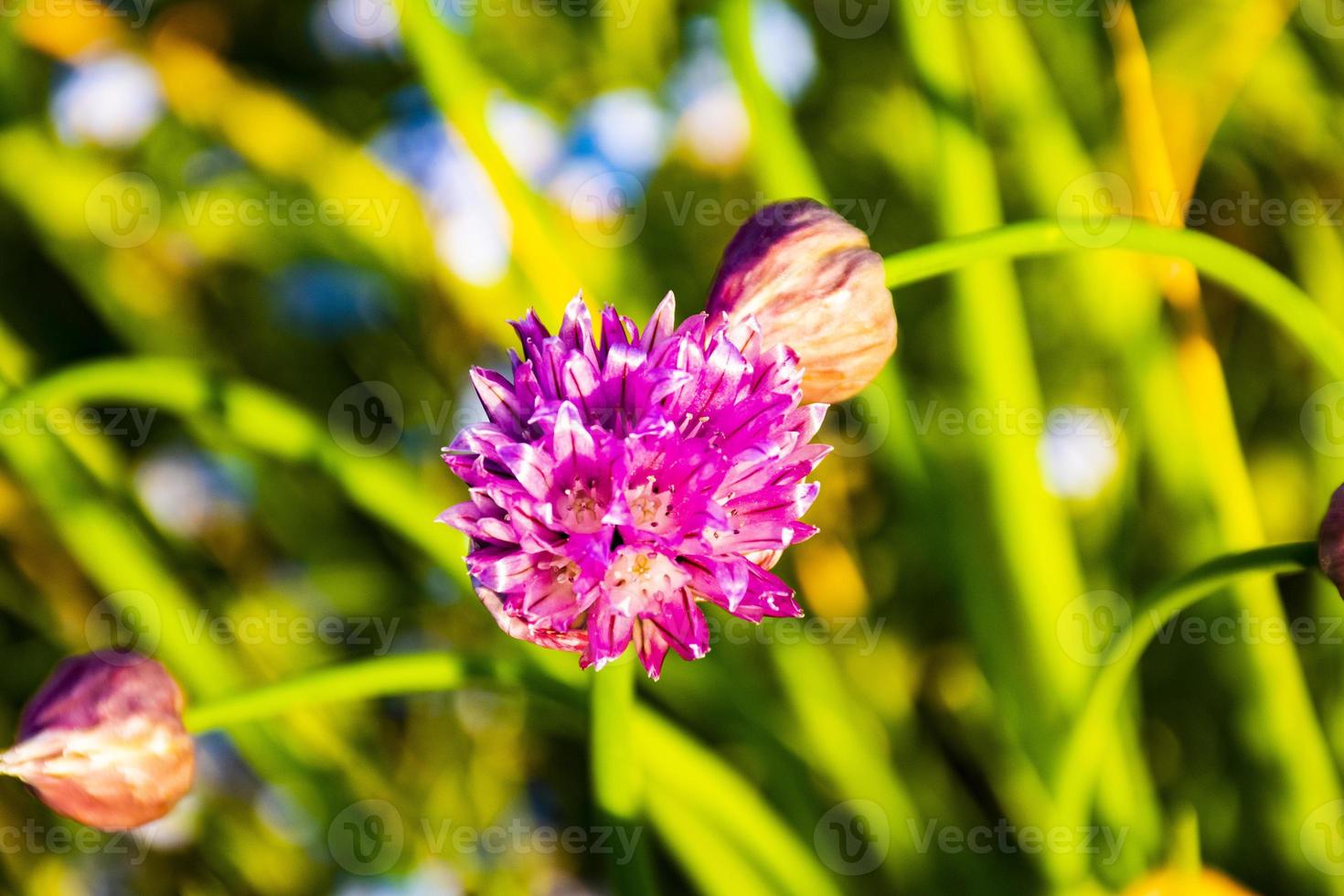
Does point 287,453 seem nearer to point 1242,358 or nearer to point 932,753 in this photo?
point 932,753

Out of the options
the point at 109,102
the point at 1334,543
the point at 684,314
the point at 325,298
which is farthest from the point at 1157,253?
the point at 109,102

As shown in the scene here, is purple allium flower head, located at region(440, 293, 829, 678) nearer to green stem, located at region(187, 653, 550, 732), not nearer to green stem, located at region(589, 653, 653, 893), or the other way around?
green stem, located at region(589, 653, 653, 893)

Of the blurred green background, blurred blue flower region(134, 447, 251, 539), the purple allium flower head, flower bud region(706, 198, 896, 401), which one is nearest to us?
the purple allium flower head

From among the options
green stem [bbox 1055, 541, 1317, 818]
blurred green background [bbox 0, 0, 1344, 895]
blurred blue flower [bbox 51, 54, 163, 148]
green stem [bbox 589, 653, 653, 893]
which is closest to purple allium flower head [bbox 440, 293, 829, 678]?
green stem [bbox 589, 653, 653, 893]

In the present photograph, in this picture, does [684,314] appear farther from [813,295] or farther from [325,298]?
[813,295]

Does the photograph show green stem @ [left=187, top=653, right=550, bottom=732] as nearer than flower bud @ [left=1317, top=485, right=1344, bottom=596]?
No

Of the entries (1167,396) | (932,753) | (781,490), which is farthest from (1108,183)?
(781,490)

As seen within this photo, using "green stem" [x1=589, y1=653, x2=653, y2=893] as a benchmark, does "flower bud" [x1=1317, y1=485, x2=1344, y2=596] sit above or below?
above
